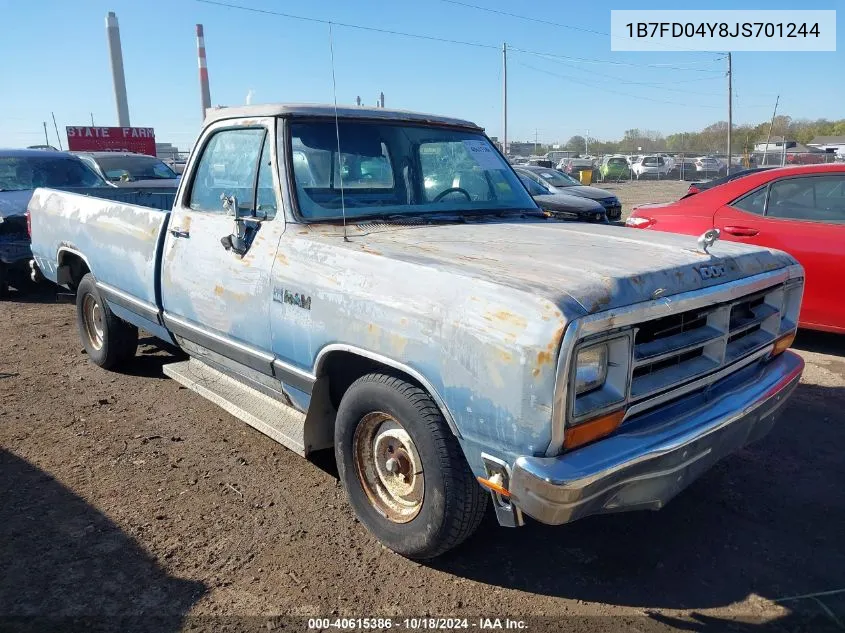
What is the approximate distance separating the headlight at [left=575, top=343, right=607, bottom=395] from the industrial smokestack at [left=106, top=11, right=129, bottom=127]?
127 feet

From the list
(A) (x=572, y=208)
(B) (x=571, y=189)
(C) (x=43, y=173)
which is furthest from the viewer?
(B) (x=571, y=189)

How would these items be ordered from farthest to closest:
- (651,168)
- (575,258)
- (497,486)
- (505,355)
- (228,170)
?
(651,168) < (228,170) < (575,258) < (497,486) < (505,355)

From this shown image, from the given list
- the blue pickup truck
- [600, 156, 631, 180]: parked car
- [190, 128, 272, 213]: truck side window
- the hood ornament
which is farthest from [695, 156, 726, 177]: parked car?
[190, 128, 272, 213]: truck side window

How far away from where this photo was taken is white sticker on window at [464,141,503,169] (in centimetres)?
409

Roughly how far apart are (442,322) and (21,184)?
8048mm

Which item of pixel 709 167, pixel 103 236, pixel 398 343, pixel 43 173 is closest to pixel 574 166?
pixel 709 167

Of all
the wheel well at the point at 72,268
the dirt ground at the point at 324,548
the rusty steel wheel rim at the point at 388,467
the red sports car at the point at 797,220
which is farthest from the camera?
the wheel well at the point at 72,268

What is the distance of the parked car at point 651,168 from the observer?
39.2 meters

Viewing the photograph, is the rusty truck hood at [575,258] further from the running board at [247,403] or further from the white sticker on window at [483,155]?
the running board at [247,403]

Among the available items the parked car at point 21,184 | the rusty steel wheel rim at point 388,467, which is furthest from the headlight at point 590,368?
the parked car at point 21,184

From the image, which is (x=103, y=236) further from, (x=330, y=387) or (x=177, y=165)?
(x=177, y=165)

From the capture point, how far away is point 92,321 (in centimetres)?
542

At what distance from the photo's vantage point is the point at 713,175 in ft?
122

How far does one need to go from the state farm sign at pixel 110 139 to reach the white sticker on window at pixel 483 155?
23498 mm
